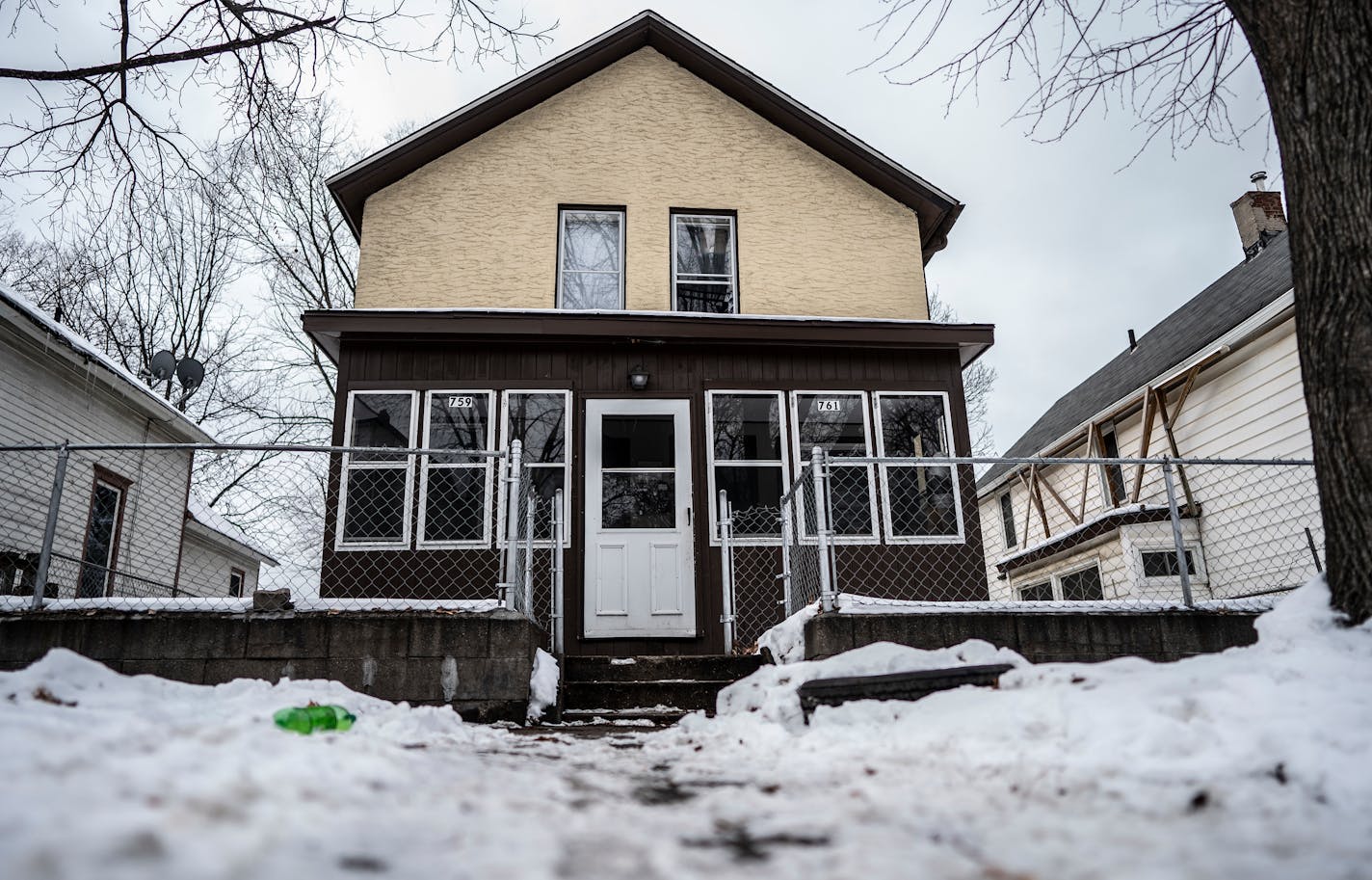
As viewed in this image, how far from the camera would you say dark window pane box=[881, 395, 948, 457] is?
8.68 meters

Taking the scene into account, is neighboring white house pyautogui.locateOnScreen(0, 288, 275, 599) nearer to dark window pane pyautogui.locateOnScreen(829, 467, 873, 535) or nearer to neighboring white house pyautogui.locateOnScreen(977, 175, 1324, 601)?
dark window pane pyautogui.locateOnScreen(829, 467, 873, 535)

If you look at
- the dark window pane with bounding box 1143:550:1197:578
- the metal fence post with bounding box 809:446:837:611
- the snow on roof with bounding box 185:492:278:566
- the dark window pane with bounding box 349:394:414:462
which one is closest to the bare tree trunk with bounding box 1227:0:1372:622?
the metal fence post with bounding box 809:446:837:611

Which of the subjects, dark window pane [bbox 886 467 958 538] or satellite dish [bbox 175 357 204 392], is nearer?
dark window pane [bbox 886 467 958 538]

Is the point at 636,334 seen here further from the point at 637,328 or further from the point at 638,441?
the point at 638,441

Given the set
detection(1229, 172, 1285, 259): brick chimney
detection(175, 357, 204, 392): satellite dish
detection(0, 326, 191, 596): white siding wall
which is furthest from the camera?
detection(1229, 172, 1285, 259): brick chimney

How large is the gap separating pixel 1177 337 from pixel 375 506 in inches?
460

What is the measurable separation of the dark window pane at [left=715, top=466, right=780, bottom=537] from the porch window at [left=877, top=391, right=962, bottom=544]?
1103mm

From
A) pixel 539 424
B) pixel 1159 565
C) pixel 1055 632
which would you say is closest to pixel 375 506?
pixel 539 424

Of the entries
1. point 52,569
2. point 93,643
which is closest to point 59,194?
point 52,569

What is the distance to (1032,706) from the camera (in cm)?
275

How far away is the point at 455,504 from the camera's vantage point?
8047 millimetres

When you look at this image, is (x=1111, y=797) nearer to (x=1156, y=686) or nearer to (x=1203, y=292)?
(x=1156, y=686)

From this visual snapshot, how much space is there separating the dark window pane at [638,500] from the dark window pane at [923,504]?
7.28ft

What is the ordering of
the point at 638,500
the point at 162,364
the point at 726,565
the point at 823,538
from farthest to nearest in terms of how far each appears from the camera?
the point at 162,364 < the point at 638,500 < the point at 726,565 < the point at 823,538
